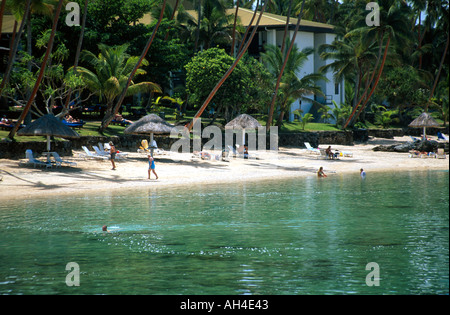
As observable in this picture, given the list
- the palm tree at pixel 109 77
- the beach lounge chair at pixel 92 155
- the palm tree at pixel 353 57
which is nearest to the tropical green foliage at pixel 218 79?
the palm tree at pixel 109 77

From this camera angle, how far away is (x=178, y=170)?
86.1 feet

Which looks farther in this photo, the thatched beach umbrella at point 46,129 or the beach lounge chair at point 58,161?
the beach lounge chair at point 58,161

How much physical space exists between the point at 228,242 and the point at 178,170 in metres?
13.1

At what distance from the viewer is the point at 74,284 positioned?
33.1ft

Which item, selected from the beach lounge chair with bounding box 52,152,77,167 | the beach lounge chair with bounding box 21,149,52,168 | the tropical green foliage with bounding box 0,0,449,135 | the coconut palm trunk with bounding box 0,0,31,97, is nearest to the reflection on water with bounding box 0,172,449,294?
the beach lounge chair with bounding box 52,152,77,167

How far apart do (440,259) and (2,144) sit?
20.3 meters

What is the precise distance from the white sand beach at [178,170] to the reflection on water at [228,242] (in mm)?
2081

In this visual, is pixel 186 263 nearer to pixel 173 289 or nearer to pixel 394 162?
pixel 173 289

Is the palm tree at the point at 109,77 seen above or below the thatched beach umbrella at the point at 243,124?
above

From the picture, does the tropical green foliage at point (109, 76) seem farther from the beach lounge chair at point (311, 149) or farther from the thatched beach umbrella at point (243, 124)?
the beach lounge chair at point (311, 149)

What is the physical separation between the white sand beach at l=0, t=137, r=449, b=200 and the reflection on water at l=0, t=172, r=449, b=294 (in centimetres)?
208

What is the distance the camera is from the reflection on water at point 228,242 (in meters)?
10.2

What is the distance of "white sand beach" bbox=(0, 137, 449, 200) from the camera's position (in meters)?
21.5

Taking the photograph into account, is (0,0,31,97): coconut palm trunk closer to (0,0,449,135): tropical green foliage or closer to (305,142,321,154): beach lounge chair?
(0,0,449,135): tropical green foliage
